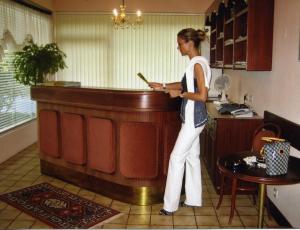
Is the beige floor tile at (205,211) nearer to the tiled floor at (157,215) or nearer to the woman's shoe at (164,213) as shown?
the tiled floor at (157,215)

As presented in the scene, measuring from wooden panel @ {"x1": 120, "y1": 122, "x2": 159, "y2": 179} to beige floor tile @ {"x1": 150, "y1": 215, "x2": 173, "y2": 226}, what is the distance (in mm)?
417

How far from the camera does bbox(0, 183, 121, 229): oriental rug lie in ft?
10.5

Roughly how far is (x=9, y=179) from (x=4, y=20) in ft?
7.69

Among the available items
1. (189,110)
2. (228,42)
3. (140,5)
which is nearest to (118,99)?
(189,110)

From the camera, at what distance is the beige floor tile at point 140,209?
3.44 meters

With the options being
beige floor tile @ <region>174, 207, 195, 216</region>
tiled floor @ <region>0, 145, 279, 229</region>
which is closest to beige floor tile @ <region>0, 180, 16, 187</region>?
tiled floor @ <region>0, 145, 279, 229</region>

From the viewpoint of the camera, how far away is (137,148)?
3498 millimetres

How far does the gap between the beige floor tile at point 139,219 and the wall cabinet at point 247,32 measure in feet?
5.84

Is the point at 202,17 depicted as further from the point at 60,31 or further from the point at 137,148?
the point at 137,148

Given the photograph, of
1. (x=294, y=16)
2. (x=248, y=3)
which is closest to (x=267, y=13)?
(x=248, y=3)

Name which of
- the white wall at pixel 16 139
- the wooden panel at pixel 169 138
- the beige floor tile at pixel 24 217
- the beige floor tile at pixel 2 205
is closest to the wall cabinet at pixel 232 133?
the wooden panel at pixel 169 138

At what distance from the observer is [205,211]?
346cm

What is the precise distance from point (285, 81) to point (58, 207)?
95.5 inches

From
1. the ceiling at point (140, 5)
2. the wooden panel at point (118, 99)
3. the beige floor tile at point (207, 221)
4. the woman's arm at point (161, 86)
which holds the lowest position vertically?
the beige floor tile at point (207, 221)
